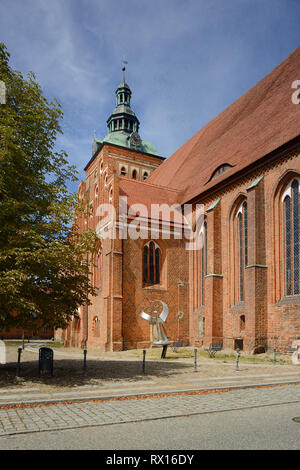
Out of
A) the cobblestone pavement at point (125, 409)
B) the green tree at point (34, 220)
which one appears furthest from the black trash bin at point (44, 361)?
the cobblestone pavement at point (125, 409)

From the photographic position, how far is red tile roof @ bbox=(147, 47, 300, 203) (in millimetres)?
20688

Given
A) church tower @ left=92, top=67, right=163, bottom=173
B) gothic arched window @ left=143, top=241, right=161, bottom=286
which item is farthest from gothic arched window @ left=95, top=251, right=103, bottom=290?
church tower @ left=92, top=67, right=163, bottom=173

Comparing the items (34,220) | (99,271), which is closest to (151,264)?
(99,271)

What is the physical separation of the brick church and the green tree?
3.89 meters

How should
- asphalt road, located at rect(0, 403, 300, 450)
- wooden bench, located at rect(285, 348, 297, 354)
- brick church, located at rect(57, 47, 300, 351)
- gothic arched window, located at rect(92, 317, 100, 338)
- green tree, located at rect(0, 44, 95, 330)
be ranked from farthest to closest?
1. gothic arched window, located at rect(92, 317, 100, 338)
2. brick church, located at rect(57, 47, 300, 351)
3. wooden bench, located at rect(285, 348, 297, 354)
4. green tree, located at rect(0, 44, 95, 330)
5. asphalt road, located at rect(0, 403, 300, 450)

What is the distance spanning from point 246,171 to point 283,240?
4434 mm

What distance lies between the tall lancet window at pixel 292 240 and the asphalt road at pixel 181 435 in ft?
39.7

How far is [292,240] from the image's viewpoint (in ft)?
60.1

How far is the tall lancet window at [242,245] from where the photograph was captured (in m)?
21.3

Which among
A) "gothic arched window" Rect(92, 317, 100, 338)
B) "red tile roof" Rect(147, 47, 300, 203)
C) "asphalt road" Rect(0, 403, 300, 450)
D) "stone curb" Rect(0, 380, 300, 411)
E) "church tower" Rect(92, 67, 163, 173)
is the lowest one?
"gothic arched window" Rect(92, 317, 100, 338)

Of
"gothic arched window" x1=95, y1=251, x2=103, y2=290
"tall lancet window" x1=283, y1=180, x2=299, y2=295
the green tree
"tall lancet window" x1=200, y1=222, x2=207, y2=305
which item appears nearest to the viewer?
the green tree

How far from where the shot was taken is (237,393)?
30.3 ft

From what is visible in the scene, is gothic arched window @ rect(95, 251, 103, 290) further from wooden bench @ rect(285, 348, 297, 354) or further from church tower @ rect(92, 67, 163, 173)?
church tower @ rect(92, 67, 163, 173)
